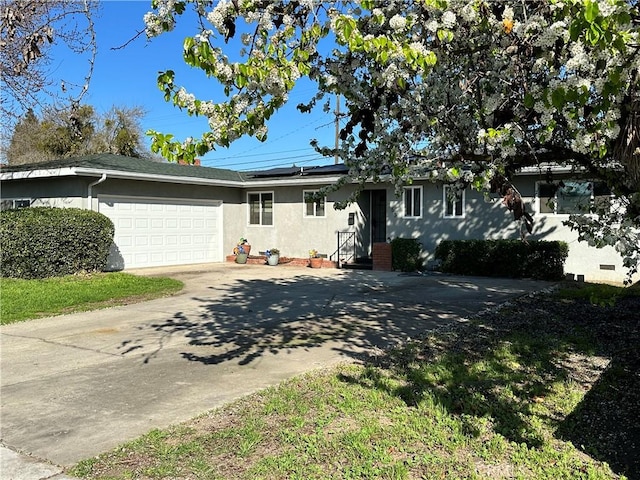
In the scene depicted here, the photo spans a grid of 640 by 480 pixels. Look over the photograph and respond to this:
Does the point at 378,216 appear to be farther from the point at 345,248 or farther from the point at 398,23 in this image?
the point at 398,23

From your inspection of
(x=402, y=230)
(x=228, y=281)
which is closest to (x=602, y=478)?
(x=228, y=281)

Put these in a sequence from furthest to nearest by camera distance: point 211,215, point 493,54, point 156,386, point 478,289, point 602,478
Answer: point 211,215 → point 478,289 → point 156,386 → point 493,54 → point 602,478

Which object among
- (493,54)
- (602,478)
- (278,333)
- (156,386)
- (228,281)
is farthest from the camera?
(228,281)

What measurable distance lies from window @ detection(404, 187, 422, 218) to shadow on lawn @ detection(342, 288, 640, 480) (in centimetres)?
851

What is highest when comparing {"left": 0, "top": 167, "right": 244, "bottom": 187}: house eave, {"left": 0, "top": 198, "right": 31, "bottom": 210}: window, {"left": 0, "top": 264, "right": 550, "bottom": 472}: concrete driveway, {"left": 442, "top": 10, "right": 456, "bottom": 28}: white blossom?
{"left": 0, "top": 167, "right": 244, "bottom": 187}: house eave

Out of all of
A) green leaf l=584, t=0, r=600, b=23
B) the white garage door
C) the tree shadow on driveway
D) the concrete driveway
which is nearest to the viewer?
green leaf l=584, t=0, r=600, b=23

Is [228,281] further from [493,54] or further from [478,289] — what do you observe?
[493,54]

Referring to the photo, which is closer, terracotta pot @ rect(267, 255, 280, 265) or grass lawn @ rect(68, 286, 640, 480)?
grass lawn @ rect(68, 286, 640, 480)

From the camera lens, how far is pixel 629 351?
6230mm

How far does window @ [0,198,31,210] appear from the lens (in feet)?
55.1

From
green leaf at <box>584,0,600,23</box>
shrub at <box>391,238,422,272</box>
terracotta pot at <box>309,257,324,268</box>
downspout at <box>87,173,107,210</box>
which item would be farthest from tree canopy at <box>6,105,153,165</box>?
Answer: green leaf at <box>584,0,600,23</box>

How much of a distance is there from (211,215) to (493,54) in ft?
53.1

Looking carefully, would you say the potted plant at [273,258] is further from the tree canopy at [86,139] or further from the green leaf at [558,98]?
the green leaf at [558,98]

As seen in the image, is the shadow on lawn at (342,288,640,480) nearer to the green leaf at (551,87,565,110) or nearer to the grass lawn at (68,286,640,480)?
the grass lawn at (68,286,640,480)
